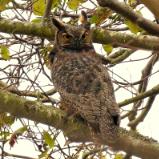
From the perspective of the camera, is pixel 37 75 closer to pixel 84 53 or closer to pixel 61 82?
pixel 61 82

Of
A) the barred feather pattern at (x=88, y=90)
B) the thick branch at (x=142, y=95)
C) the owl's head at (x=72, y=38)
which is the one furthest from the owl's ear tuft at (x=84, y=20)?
the thick branch at (x=142, y=95)

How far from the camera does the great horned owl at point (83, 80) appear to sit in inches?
132

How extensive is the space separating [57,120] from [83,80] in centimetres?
102

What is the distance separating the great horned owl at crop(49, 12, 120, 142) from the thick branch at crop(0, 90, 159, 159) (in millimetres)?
111

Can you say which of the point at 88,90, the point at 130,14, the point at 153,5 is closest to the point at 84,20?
the point at 88,90

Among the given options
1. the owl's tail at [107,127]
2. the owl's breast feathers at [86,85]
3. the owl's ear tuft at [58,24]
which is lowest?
the owl's tail at [107,127]

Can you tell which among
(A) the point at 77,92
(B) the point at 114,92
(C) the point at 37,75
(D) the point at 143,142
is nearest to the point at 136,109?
(B) the point at 114,92

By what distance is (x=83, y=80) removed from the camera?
3.68m

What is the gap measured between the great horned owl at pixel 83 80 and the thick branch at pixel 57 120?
0.36ft

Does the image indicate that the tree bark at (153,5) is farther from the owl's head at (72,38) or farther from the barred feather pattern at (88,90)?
the owl's head at (72,38)

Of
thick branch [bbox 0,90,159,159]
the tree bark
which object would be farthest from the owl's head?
the tree bark

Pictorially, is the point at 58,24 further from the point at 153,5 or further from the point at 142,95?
the point at 153,5

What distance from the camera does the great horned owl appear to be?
11.0 feet

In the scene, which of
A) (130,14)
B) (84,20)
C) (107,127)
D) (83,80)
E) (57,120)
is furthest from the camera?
(84,20)
